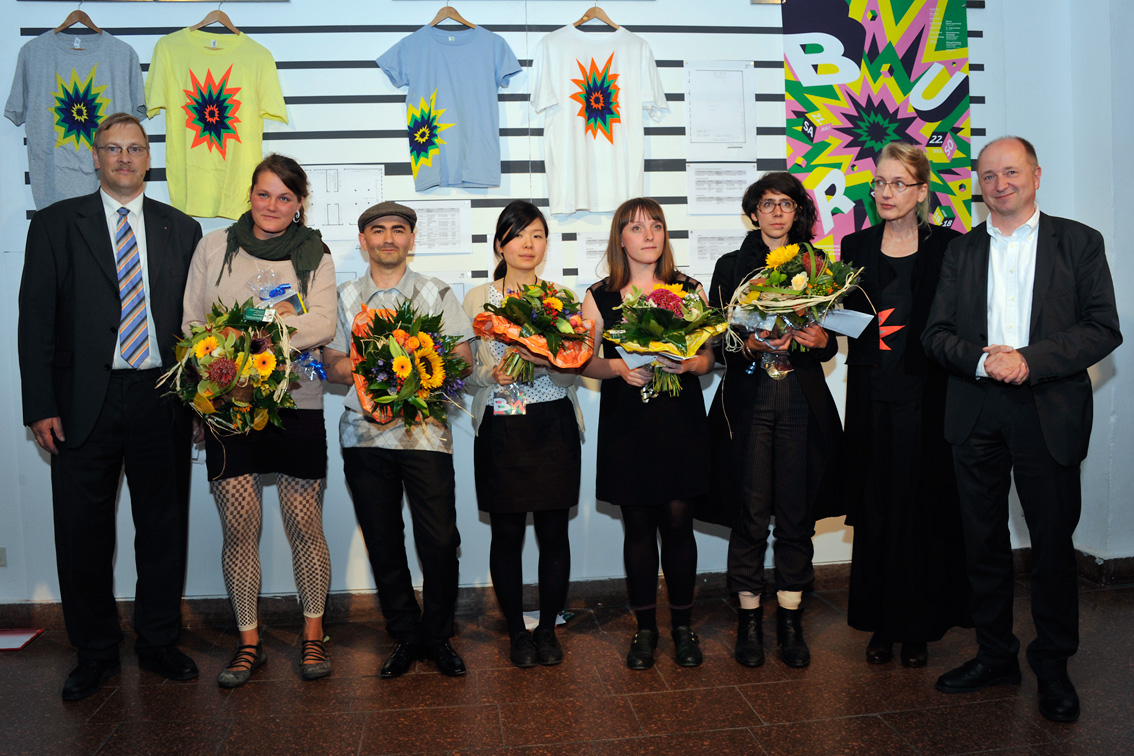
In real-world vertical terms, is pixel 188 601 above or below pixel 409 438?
below

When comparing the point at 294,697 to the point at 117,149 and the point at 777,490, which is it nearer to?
the point at 777,490

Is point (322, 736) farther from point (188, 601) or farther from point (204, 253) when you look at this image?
point (204, 253)

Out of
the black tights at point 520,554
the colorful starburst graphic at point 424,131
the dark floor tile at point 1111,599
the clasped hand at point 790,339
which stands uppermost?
the colorful starburst graphic at point 424,131

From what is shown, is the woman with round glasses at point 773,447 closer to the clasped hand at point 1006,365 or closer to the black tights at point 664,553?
the black tights at point 664,553

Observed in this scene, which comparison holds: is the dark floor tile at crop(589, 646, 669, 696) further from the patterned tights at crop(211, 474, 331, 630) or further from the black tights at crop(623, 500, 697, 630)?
the patterned tights at crop(211, 474, 331, 630)

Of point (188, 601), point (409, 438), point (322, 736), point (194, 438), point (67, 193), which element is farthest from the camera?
point (188, 601)

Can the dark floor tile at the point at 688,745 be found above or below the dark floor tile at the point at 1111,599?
above

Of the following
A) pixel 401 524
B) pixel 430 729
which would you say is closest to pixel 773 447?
pixel 401 524

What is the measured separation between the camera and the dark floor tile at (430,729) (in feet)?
8.75

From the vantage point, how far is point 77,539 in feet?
10.5

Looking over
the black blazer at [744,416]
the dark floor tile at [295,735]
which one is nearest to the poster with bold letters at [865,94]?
the black blazer at [744,416]

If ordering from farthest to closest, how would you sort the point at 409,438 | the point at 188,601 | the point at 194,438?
the point at 188,601 < the point at 194,438 < the point at 409,438

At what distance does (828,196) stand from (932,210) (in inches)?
21.9

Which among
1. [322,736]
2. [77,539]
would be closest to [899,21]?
[322,736]
